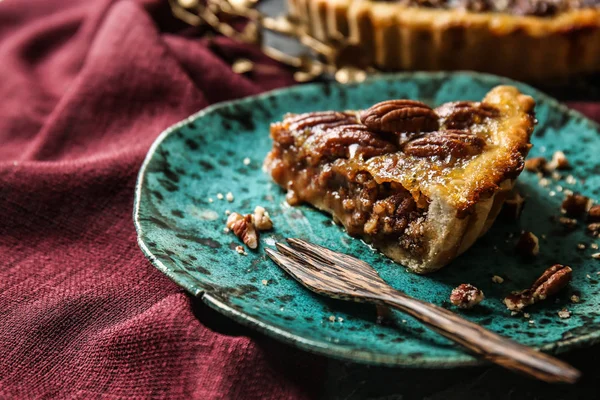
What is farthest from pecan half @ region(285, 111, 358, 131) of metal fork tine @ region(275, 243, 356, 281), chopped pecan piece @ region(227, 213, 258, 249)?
metal fork tine @ region(275, 243, 356, 281)

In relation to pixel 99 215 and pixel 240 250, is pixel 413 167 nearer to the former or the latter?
pixel 240 250

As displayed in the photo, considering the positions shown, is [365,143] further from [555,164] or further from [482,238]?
[555,164]

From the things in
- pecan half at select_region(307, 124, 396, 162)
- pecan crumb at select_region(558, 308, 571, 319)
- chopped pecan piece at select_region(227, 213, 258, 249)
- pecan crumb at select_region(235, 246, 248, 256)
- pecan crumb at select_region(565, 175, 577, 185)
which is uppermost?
pecan half at select_region(307, 124, 396, 162)

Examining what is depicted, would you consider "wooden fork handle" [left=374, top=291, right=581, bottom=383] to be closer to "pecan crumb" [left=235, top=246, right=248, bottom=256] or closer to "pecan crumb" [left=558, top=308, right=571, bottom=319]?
"pecan crumb" [left=558, top=308, right=571, bottom=319]

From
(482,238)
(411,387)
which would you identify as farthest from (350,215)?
(411,387)

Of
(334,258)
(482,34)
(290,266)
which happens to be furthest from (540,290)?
(482,34)

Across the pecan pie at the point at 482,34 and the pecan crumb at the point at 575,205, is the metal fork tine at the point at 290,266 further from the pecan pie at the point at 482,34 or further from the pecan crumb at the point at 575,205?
the pecan pie at the point at 482,34

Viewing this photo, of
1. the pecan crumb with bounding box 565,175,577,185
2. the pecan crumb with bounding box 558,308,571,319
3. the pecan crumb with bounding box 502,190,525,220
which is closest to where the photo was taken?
the pecan crumb with bounding box 558,308,571,319
